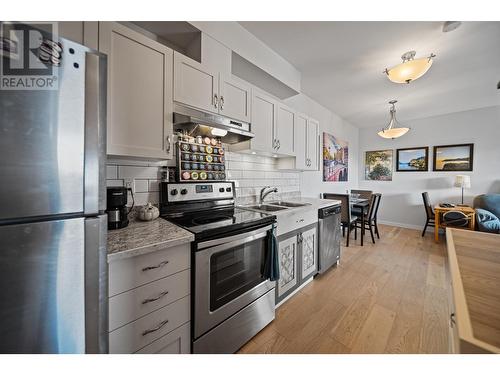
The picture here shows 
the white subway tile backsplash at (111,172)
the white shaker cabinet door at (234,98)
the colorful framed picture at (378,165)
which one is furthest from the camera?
the colorful framed picture at (378,165)

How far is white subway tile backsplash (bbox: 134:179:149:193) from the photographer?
1477 millimetres

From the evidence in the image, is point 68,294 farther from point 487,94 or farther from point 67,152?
point 487,94

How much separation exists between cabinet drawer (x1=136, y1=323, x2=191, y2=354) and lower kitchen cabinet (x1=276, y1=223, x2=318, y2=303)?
909 mm

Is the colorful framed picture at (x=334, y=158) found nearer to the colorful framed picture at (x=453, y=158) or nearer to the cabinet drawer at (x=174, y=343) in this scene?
the colorful framed picture at (x=453, y=158)

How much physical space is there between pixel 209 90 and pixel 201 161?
1.95 ft

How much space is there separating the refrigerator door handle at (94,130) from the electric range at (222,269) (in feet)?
1.69

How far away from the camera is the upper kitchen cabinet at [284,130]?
2.19m

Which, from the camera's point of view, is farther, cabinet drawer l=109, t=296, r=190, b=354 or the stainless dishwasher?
the stainless dishwasher

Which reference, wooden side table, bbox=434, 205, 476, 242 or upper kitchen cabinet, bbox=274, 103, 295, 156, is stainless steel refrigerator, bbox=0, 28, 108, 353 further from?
wooden side table, bbox=434, 205, 476, 242

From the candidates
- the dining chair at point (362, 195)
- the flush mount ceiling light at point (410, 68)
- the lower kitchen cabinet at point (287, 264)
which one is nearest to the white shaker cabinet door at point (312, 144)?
the flush mount ceiling light at point (410, 68)

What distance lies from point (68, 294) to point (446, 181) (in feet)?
19.9

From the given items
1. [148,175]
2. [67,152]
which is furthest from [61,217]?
[148,175]

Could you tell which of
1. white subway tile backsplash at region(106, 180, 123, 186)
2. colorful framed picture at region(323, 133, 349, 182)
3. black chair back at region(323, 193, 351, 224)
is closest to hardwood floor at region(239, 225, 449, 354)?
black chair back at region(323, 193, 351, 224)

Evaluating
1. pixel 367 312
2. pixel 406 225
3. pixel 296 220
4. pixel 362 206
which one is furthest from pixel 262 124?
pixel 406 225
